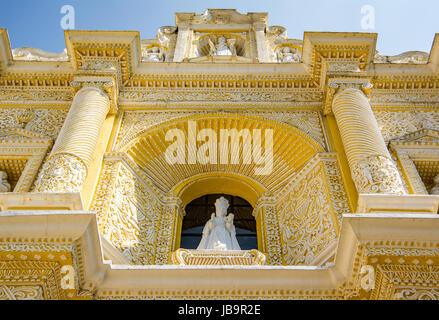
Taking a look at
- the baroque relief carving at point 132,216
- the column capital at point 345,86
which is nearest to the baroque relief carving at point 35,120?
the baroque relief carving at point 132,216

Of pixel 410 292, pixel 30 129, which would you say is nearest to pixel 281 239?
pixel 410 292

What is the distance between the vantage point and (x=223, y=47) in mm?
11219

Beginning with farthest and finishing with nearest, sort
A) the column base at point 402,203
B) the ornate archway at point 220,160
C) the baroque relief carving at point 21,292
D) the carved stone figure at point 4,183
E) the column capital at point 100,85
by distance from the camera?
the column capital at point 100,85 → the ornate archway at point 220,160 → the carved stone figure at point 4,183 → the column base at point 402,203 → the baroque relief carving at point 21,292

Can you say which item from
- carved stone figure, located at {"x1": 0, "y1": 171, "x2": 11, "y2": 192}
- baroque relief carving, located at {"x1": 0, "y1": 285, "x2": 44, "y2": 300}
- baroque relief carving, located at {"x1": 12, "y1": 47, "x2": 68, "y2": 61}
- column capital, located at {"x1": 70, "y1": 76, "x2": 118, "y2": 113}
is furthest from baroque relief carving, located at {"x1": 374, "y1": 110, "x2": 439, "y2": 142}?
baroque relief carving, located at {"x1": 12, "y1": 47, "x2": 68, "y2": 61}

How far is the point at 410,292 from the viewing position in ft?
12.6

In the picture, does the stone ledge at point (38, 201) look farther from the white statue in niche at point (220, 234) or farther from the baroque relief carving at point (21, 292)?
the white statue in niche at point (220, 234)

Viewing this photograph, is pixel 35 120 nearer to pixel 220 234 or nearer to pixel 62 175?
pixel 62 175

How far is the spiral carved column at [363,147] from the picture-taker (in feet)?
17.7

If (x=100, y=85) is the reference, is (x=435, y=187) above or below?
below

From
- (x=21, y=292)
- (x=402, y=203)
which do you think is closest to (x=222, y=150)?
(x=402, y=203)

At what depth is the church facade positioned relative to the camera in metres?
4.14

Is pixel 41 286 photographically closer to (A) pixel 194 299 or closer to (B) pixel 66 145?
(A) pixel 194 299

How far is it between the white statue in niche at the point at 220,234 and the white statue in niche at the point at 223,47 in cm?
510

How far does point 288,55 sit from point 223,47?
1642 mm
